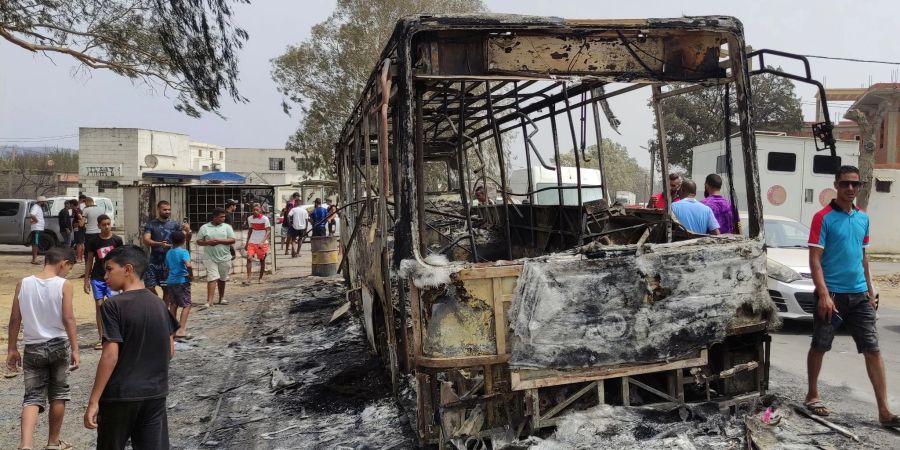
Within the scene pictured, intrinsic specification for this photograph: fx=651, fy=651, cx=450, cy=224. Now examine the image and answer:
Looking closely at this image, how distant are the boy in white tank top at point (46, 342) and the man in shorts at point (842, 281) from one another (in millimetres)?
5560

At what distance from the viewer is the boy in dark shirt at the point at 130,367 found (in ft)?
11.3

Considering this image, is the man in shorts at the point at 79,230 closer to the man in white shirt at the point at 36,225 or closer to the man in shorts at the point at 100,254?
the man in white shirt at the point at 36,225

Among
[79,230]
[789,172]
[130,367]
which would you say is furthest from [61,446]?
[789,172]

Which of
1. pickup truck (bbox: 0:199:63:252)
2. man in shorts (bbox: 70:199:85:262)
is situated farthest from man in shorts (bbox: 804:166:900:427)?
pickup truck (bbox: 0:199:63:252)

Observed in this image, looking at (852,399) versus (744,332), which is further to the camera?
(852,399)

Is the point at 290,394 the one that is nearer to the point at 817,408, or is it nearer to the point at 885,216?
the point at 817,408

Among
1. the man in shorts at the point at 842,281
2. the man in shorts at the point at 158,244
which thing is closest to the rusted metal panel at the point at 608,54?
the man in shorts at the point at 842,281

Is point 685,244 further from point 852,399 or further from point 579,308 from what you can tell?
point 852,399

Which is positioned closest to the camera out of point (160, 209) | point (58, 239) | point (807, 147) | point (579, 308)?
point (579, 308)

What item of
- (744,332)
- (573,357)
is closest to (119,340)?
(573,357)

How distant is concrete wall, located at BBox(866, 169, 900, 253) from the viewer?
22500 millimetres

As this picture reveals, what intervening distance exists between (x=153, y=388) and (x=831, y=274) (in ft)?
15.7

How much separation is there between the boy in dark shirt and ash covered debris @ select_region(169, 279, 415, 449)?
4.84ft

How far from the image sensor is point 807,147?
1727 cm
